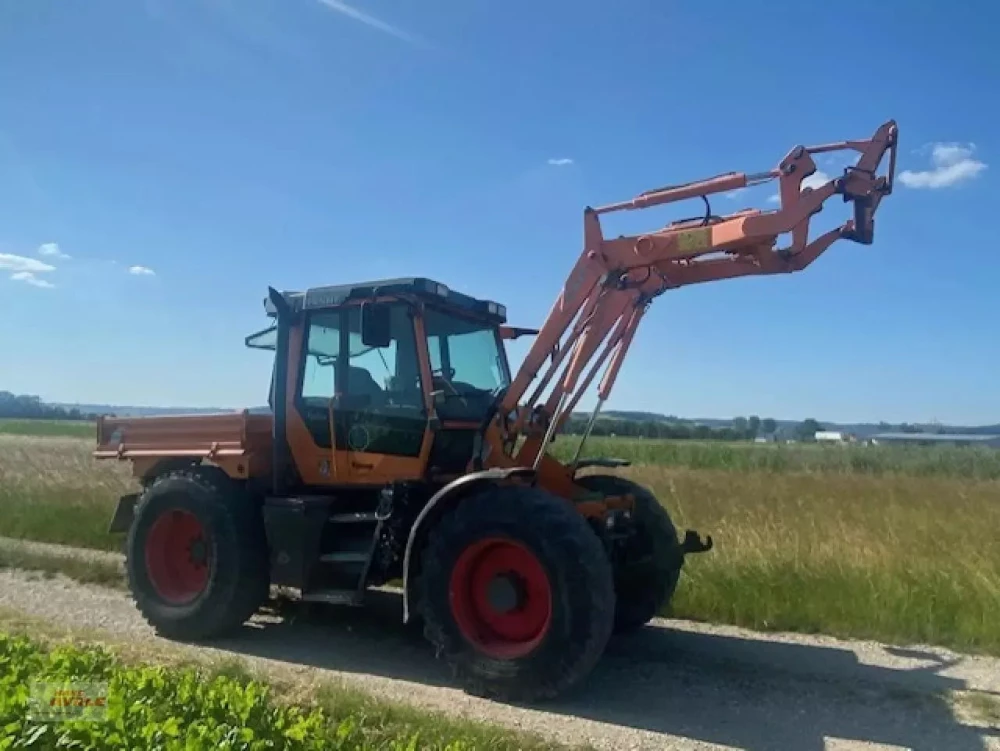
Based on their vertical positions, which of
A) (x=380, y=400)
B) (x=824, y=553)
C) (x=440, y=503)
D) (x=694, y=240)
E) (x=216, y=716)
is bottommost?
(x=216, y=716)

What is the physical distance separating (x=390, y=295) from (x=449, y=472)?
4.66 ft

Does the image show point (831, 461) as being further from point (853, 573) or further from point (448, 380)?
point (448, 380)

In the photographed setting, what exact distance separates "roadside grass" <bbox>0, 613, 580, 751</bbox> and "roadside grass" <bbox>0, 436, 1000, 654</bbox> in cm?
390

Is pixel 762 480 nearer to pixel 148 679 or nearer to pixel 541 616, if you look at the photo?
pixel 541 616

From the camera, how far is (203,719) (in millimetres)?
4117

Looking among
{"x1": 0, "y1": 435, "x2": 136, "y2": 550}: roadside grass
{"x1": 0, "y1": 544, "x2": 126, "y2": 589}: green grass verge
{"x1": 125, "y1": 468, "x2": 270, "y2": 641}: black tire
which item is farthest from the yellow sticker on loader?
{"x1": 0, "y1": 435, "x2": 136, "y2": 550}: roadside grass

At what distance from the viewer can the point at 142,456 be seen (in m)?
8.36

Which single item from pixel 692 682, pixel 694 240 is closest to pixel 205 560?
pixel 692 682

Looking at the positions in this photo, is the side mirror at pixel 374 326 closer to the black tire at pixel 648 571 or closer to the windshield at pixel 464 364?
the windshield at pixel 464 364

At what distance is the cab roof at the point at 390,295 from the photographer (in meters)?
7.22

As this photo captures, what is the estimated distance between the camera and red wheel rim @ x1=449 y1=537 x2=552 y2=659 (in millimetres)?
6168

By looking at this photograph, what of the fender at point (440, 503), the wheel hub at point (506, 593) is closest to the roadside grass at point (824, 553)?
the wheel hub at point (506, 593)

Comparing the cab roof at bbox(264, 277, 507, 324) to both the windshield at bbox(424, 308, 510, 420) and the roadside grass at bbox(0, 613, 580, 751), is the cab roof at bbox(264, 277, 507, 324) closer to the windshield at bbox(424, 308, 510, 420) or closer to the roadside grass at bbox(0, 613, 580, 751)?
the windshield at bbox(424, 308, 510, 420)

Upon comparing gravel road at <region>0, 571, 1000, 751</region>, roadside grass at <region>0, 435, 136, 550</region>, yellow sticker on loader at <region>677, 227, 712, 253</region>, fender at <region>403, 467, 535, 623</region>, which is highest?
yellow sticker on loader at <region>677, 227, 712, 253</region>
